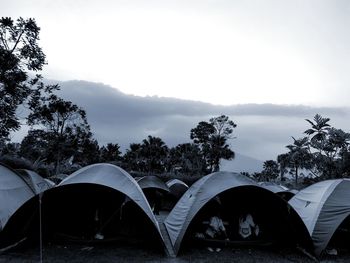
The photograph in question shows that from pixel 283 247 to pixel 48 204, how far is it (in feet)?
21.7

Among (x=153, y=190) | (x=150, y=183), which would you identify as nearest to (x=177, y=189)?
(x=153, y=190)

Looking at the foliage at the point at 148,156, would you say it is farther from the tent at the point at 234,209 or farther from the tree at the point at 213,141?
the tent at the point at 234,209

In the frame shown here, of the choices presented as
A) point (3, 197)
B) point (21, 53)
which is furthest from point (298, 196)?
Answer: point (21, 53)

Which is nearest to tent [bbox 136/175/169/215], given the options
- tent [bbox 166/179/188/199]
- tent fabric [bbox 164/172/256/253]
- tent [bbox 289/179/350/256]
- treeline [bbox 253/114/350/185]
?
tent [bbox 166/179/188/199]

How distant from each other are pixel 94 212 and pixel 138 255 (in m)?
2.29

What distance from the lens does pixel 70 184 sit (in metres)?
→ 7.98

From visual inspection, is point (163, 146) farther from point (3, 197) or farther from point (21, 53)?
point (3, 197)

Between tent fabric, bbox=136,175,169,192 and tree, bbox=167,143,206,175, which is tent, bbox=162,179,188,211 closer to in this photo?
tent fabric, bbox=136,175,169,192

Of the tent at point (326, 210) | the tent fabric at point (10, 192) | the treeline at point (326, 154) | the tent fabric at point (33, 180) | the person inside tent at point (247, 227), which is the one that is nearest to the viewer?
the tent at point (326, 210)

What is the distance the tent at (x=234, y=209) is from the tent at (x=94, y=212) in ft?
2.82

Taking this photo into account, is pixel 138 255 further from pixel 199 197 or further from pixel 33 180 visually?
pixel 33 180

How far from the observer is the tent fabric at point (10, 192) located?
9102 mm

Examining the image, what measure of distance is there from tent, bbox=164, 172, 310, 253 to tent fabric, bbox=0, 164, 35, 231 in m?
4.51

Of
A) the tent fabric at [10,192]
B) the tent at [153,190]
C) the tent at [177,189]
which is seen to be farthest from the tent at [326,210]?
the tent at [177,189]
